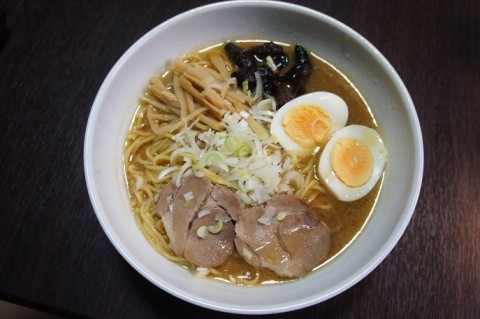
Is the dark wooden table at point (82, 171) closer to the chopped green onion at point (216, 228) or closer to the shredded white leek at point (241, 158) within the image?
the chopped green onion at point (216, 228)

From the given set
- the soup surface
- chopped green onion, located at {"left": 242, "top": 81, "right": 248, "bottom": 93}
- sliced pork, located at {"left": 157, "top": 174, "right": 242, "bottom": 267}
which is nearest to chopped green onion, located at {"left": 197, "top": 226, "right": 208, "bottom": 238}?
sliced pork, located at {"left": 157, "top": 174, "right": 242, "bottom": 267}

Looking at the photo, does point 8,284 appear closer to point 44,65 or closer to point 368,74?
point 44,65

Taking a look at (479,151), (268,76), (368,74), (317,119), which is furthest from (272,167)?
(479,151)

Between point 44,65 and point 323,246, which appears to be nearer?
point 323,246

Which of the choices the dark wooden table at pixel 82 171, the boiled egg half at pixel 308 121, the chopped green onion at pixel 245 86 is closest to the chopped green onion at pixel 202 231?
the dark wooden table at pixel 82 171

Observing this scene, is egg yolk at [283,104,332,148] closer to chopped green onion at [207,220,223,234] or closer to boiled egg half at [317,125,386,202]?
boiled egg half at [317,125,386,202]

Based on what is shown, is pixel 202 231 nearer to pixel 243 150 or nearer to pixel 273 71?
pixel 243 150
